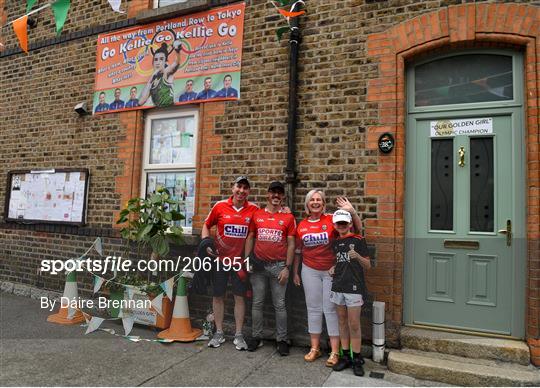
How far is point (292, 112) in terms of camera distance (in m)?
4.97

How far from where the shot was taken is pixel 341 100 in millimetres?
4832

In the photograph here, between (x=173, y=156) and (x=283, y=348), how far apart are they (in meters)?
3.17

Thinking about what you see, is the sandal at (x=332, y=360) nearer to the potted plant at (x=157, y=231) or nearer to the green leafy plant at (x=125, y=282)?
the potted plant at (x=157, y=231)

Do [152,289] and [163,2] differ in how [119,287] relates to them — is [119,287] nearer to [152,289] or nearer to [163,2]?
[152,289]

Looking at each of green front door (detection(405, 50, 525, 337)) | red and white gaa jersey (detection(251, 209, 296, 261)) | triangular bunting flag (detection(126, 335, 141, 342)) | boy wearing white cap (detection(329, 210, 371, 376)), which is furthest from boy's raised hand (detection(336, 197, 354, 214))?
triangular bunting flag (detection(126, 335, 141, 342))

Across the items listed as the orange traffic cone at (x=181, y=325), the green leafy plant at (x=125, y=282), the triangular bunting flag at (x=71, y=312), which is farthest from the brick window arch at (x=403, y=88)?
the triangular bunting flag at (x=71, y=312)

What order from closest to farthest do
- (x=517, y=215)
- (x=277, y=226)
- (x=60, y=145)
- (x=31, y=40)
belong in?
(x=517, y=215) → (x=277, y=226) → (x=60, y=145) → (x=31, y=40)

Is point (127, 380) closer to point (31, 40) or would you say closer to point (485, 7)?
point (485, 7)

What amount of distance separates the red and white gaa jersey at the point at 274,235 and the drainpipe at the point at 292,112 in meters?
0.45

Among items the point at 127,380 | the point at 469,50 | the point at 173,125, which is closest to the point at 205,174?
the point at 173,125

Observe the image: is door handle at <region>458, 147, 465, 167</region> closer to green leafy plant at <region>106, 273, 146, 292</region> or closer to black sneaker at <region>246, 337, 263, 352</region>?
black sneaker at <region>246, 337, 263, 352</region>

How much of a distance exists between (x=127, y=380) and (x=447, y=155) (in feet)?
13.1

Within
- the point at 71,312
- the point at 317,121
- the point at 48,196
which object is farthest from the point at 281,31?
the point at 48,196

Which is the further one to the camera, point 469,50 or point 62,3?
point 62,3
